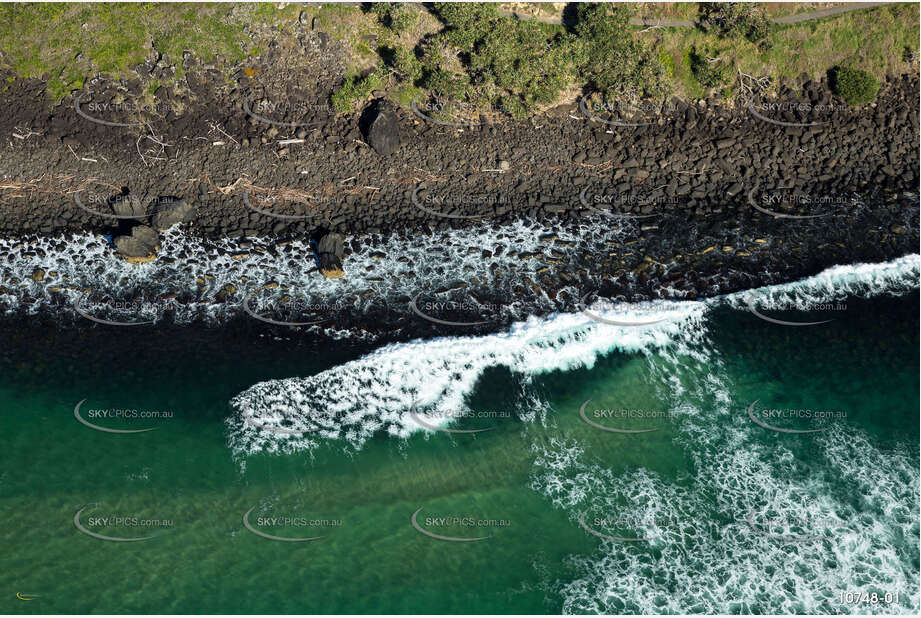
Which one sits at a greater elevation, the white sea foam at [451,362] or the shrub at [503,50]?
the shrub at [503,50]

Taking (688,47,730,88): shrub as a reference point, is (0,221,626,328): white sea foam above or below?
below

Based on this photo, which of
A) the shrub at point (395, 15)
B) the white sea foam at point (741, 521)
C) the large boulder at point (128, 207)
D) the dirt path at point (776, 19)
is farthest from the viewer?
the dirt path at point (776, 19)

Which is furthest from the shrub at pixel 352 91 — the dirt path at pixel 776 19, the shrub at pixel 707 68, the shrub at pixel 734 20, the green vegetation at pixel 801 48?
the shrub at pixel 734 20

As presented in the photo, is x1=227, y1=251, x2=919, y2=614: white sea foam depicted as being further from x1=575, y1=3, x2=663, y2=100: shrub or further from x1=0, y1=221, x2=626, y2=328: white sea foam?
x1=575, y1=3, x2=663, y2=100: shrub

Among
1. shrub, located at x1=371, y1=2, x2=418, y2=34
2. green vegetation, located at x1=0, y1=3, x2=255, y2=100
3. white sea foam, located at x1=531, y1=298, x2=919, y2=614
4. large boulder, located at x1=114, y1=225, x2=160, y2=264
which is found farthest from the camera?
green vegetation, located at x1=0, y1=3, x2=255, y2=100

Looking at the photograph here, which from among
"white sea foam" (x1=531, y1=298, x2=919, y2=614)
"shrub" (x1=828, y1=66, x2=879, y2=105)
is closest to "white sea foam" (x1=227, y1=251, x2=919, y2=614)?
"white sea foam" (x1=531, y1=298, x2=919, y2=614)

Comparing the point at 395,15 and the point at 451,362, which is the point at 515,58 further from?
the point at 451,362

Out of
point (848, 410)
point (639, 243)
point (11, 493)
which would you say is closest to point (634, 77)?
point (639, 243)

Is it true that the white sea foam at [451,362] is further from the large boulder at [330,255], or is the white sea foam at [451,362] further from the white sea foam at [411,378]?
the large boulder at [330,255]
